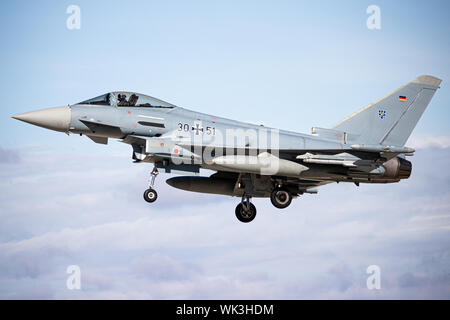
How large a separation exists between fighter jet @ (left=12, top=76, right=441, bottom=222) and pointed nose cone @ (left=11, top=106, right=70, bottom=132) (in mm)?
34

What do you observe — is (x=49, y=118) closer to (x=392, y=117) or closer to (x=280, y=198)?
(x=280, y=198)

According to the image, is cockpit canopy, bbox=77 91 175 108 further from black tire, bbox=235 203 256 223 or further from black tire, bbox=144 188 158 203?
black tire, bbox=235 203 256 223

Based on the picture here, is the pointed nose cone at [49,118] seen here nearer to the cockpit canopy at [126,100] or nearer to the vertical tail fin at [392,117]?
the cockpit canopy at [126,100]

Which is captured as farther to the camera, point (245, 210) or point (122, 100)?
point (245, 210)

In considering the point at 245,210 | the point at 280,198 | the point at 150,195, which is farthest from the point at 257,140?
the point at 150,195

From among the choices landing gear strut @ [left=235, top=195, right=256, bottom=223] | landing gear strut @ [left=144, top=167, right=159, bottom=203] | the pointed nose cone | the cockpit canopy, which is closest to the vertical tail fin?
landing gear strut @ [left=235, top=195, right=256, bottom=223]

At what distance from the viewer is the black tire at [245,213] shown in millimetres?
26516

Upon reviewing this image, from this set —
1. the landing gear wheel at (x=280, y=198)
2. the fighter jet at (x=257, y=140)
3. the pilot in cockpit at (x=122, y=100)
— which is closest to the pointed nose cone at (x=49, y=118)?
the fighter jet at (x=257, y=140)

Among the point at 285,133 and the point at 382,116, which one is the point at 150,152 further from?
the point at 382,116

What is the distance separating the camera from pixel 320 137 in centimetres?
2458

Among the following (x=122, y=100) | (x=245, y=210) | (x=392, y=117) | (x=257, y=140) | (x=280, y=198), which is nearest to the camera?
(x=122, y=100)

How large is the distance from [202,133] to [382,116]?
6992mm

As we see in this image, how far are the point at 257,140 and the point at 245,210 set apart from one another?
4.05m

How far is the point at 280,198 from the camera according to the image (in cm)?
2484
